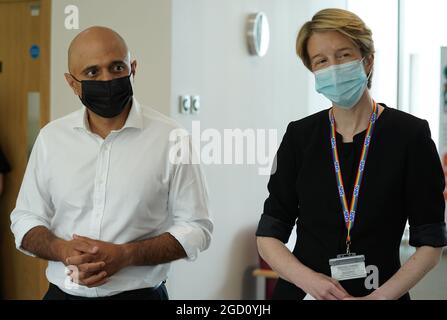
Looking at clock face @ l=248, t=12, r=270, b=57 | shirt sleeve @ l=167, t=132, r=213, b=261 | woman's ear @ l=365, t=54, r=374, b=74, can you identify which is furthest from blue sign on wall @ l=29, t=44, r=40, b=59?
woman's ear @ l=365, t=54, r=374, b=74

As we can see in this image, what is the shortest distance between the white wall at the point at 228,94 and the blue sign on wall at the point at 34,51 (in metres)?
0.56

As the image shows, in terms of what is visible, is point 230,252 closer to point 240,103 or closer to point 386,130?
point 240,103

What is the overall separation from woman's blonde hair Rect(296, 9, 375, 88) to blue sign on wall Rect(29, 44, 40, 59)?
4.61ft

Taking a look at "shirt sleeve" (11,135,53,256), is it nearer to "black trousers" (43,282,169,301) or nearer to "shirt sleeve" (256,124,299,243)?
"black trousers" (43,282,169,301)

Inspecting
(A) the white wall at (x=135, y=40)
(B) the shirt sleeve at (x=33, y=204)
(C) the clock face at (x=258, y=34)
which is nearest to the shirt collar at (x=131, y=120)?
(B) the shirt sleeve at (x=33, y=204)

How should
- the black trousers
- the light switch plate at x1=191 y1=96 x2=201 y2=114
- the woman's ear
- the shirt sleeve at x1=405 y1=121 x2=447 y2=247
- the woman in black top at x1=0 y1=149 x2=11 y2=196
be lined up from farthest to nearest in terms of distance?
the light switch plate at x1=191 y1=96 x2=201 y2=114 < the woman in black top at x1=0 y1=149 x2=11 y2=196 < the black trousers < the woman's ear < the shirt sleeve at x1=405 y1=121 x2=447 y2=247

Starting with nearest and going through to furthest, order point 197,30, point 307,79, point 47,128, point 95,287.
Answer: point 95,287, point 47,128, point 307,79, point 197,30

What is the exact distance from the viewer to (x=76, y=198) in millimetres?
1629

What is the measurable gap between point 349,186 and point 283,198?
0.54 feet

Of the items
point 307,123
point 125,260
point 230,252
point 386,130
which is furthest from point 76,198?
point 230,252

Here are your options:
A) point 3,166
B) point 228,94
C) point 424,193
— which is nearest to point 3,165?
point 3,166

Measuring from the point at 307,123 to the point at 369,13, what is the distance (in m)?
→ 0.57

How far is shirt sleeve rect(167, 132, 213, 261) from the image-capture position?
162cm
